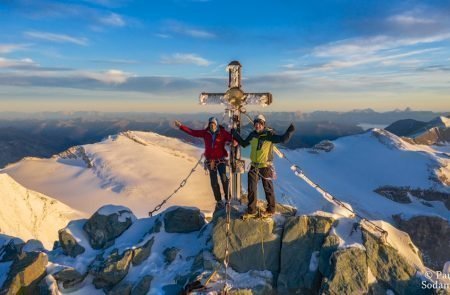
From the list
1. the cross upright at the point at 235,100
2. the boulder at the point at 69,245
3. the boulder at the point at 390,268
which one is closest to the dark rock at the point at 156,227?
the boulder at the point at 69,245

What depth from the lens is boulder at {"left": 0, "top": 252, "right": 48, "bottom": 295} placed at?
13.9 meters

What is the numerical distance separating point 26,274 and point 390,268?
12.1 metres

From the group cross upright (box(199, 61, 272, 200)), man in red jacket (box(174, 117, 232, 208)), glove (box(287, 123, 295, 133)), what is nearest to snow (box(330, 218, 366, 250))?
glove (box(287, 123, 295, 133))

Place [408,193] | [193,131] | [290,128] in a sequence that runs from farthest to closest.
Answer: [408,193]
[193,131]
[290,128]

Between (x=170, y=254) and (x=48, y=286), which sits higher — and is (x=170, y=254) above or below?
above

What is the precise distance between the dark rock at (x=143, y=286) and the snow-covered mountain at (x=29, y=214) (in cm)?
2241

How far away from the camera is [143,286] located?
13.3m

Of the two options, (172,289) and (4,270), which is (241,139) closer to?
(172,289)

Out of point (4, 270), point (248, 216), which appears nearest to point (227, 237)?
point (248, 216)

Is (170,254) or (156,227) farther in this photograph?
(156,227)

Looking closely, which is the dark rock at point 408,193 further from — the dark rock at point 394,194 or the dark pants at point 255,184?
the dark pants at point 255,184

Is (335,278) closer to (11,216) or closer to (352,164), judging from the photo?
(11,216)

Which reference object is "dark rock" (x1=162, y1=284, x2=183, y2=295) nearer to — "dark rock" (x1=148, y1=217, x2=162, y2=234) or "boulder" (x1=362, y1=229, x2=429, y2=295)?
"dark rock" (x1=148, y1=217, x2=162, y2=234)

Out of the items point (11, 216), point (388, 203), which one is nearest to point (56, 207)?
point (11, 216)
